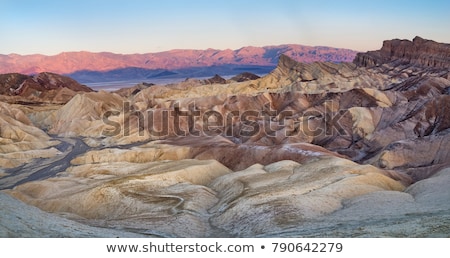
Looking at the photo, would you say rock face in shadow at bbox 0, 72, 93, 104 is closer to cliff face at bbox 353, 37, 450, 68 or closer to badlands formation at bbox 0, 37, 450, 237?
badlands formation at bbox 0, 37, 450, 237

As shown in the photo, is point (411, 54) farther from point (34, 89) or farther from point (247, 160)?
point (34, 89)

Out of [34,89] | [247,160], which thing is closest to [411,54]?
[247,160]

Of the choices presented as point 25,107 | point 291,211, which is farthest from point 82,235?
point 25,107

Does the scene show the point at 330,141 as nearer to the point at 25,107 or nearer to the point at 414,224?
the point at 414,224

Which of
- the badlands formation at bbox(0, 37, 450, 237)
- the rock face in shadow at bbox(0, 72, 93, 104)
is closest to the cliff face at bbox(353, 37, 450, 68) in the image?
the badlands formation at bbox(0, 37, 450, 237)

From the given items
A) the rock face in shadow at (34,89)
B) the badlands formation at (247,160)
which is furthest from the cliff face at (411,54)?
the rock face in shadow at (34,89)
